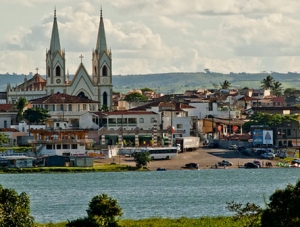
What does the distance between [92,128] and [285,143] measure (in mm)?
22796

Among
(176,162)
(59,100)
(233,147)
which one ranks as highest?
(59,100)

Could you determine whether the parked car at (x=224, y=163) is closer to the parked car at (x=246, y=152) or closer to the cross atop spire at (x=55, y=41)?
the parked car at (x=246, y=152)

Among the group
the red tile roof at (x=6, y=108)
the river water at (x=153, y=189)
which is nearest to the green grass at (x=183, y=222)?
the river water at (x=153, y=189)

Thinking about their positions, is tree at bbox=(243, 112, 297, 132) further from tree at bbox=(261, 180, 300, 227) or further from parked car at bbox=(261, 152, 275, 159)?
tree at bbox=(261, 180, 300, 227)

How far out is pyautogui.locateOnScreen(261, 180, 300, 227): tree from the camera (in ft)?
167

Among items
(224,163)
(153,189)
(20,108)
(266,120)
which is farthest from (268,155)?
(20,108)

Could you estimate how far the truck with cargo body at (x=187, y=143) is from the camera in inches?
5530

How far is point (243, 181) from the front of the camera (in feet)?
344

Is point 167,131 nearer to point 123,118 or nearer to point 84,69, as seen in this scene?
point 123,118

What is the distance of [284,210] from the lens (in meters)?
51.2

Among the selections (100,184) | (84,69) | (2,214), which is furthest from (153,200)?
(84,69)

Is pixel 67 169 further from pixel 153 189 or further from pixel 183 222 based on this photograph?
pixel 183 222

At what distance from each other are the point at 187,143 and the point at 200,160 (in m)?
14.0

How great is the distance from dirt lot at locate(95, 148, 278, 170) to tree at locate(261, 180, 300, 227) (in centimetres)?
6966
